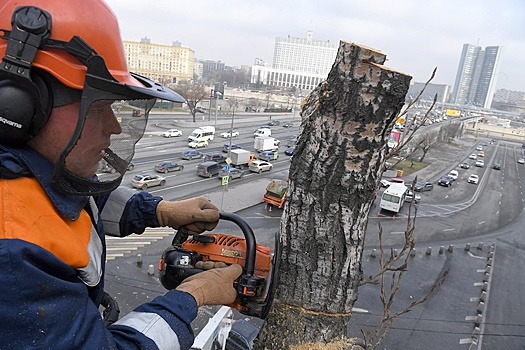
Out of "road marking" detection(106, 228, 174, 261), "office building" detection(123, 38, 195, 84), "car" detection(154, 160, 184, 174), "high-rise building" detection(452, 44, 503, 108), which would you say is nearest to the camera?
"road marking" detection(106, 228, 174, 261)

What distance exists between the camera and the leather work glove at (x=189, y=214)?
97.7 inches

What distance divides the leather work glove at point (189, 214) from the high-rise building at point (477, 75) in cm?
15789

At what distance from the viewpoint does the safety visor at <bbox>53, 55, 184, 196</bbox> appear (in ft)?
4.52

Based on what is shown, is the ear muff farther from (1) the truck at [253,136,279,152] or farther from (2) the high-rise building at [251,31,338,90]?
(2) the high-rise building at [251,31,338,90]

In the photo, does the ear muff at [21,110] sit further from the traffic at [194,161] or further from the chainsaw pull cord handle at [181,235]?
the traffic at [194,161]

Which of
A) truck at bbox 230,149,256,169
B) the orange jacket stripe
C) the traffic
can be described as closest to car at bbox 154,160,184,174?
the traffic

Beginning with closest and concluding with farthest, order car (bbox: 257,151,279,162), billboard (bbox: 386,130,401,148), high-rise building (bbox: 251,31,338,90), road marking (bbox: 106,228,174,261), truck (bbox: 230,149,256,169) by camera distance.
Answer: billboard (bbox: 386,130,401,148) → road marking (bbox: 106,228,174,261) → truck (bbox: 230,149,256,169) → car (bbox: 257,151,279,162) → high-rise building (bbox: 251,31,338,90)

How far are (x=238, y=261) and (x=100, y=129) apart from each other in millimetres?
1144

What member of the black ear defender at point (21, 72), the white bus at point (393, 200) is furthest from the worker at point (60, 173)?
the white bus at point (393, 200)

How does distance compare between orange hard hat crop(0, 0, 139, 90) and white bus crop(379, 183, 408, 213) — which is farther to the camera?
white bus crop(379, 183, 408, 213)

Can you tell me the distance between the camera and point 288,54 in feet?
518

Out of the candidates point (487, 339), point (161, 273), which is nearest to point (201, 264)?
point (161, 273)

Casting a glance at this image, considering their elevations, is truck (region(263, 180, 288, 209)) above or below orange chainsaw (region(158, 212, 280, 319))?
below

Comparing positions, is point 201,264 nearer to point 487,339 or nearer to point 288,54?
point 487,339
